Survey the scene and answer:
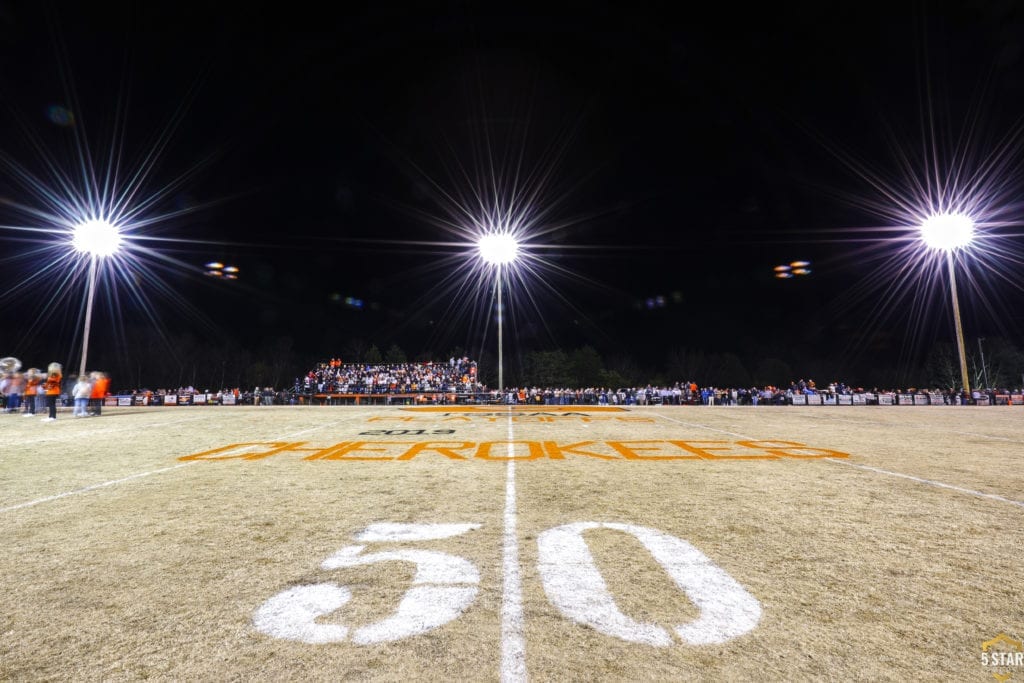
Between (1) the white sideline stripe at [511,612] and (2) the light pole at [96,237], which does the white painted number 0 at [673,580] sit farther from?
(2) the light pole at [96,237]

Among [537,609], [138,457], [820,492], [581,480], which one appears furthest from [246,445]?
[820,492]

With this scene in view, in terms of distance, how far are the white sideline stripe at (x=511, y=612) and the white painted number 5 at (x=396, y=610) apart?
0.24 m

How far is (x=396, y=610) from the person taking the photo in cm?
272

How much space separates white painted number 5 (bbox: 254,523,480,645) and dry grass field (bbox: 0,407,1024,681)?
18mm

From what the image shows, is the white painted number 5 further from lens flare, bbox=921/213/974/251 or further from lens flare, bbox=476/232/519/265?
lens flare, bbox=921/213/974/251

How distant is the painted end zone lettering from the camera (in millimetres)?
8469

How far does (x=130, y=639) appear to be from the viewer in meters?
2.43

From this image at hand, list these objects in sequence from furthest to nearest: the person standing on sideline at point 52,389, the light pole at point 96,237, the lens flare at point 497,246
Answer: the lens flare at point 497,246 < the light pole at point 96,237 < the person standing on sideline at point 52,389

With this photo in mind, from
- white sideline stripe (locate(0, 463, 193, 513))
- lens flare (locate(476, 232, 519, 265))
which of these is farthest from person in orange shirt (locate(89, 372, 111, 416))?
lens flare (locate(476, 232, 519, 265))

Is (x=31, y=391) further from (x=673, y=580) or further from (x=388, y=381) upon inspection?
(x=673, y=580)

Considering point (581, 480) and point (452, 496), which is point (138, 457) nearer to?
point (452, 496)

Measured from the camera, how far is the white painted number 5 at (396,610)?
2.47 meters

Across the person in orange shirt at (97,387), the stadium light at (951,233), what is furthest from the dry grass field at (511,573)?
the stadium light at (951,233)

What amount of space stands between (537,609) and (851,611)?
1.94m
